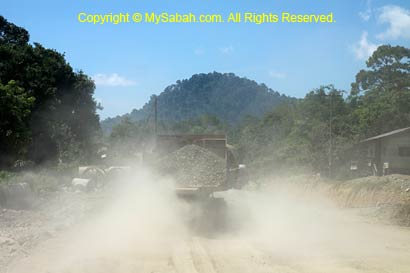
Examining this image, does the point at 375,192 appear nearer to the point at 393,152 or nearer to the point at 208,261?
the point at 393,152

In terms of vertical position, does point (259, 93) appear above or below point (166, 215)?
above

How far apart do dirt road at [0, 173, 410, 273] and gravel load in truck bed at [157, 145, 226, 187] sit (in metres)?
0.68

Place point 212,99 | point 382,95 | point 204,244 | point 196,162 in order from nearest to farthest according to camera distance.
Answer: point 204,244 → point 196,162 → point 382,95 → point 212,99

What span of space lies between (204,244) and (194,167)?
321cm

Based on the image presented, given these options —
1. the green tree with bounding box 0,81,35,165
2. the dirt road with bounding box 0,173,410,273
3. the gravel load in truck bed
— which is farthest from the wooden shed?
the green tree with bounding box 0,81,35,165

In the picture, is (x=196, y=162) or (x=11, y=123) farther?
(x=11, y=123)

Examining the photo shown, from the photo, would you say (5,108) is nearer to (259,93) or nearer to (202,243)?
(202,243)

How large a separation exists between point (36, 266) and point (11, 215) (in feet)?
24.2

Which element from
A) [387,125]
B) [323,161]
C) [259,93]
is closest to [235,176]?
[323,161]

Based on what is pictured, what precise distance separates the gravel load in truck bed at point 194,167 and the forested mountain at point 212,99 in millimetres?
96092

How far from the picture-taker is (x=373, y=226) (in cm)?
1606

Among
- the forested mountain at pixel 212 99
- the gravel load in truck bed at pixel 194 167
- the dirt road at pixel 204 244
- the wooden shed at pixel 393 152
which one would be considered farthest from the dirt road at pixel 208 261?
the forested mountain at pixel 212 99

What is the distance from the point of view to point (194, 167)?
14.8 meters

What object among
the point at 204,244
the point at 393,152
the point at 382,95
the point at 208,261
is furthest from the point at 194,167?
the point at 382,95
